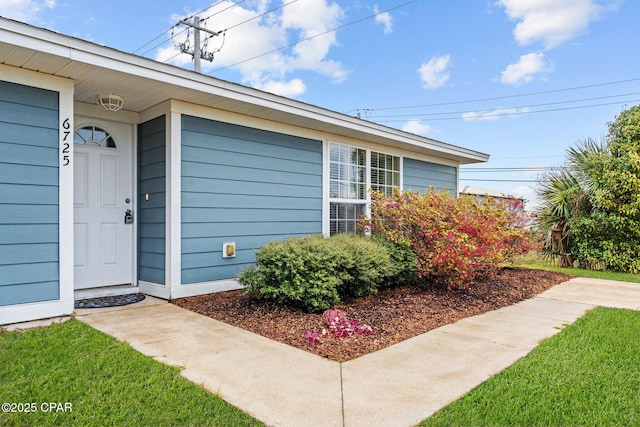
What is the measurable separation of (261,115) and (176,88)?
1399 mm

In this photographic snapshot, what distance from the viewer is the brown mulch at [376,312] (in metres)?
3.50

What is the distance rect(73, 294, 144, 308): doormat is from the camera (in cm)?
459

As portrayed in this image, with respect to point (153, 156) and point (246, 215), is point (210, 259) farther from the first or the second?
point (153, 156)

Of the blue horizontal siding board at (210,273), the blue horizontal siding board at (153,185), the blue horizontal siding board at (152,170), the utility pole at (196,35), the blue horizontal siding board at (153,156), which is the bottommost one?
the blue horizontal siding board at (210,273)

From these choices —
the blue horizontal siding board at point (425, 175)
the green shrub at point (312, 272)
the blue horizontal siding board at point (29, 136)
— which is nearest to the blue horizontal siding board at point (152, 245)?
the green shrub at point (312, 272)

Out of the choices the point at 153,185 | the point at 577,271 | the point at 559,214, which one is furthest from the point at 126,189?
the point at 559,214

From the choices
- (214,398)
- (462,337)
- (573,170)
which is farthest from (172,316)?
(573,170)

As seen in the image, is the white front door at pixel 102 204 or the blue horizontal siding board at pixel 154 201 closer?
the white front door at pixel 102 204

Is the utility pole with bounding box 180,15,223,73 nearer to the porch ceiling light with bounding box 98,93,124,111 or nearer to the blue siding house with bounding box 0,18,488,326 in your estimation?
the blue siding house with bounding box 0,18,488,326


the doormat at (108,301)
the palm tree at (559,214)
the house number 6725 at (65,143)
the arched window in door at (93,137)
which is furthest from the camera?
the palm tree at (559,214)

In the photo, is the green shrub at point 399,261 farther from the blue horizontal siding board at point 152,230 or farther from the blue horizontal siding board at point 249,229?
the blue horizontal siding board at point 152,230

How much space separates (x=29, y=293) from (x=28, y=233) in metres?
0.58

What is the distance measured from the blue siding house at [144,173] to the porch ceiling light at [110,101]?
0.05ft

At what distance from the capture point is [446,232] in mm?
5320
